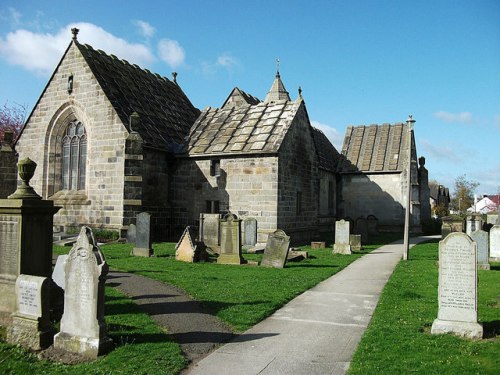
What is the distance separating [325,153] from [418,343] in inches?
1140

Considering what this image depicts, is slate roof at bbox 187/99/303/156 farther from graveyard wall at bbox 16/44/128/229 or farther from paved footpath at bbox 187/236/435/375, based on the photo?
paved footpath at bbox 187/236/435/375

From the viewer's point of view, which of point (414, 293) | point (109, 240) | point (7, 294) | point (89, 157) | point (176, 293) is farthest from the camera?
point (89, 157)

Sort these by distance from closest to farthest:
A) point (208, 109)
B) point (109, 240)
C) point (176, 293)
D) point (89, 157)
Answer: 1. point (176, 293)
2. point (109, 240)
3. point (89, 157)
4. point (208, 109)

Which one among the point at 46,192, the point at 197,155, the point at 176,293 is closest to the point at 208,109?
the point at 197,155

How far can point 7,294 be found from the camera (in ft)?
24.4

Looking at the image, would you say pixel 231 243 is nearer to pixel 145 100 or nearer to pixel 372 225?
pixel 145 100

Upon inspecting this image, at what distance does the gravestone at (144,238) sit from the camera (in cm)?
1567

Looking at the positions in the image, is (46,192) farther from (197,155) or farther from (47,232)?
(47,232)

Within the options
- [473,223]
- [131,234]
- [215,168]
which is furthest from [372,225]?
[131,234]

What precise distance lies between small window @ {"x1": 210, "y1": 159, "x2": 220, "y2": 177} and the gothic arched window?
21.3ft

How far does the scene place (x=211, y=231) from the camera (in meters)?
17.5

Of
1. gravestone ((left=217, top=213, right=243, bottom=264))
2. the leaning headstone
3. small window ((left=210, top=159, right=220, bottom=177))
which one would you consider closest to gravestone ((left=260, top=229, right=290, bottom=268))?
gravestone ((left=217, top=213, right=243, bottom=264))

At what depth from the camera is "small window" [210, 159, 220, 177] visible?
863 inches

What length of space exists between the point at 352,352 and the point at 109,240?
1546 centimetres
